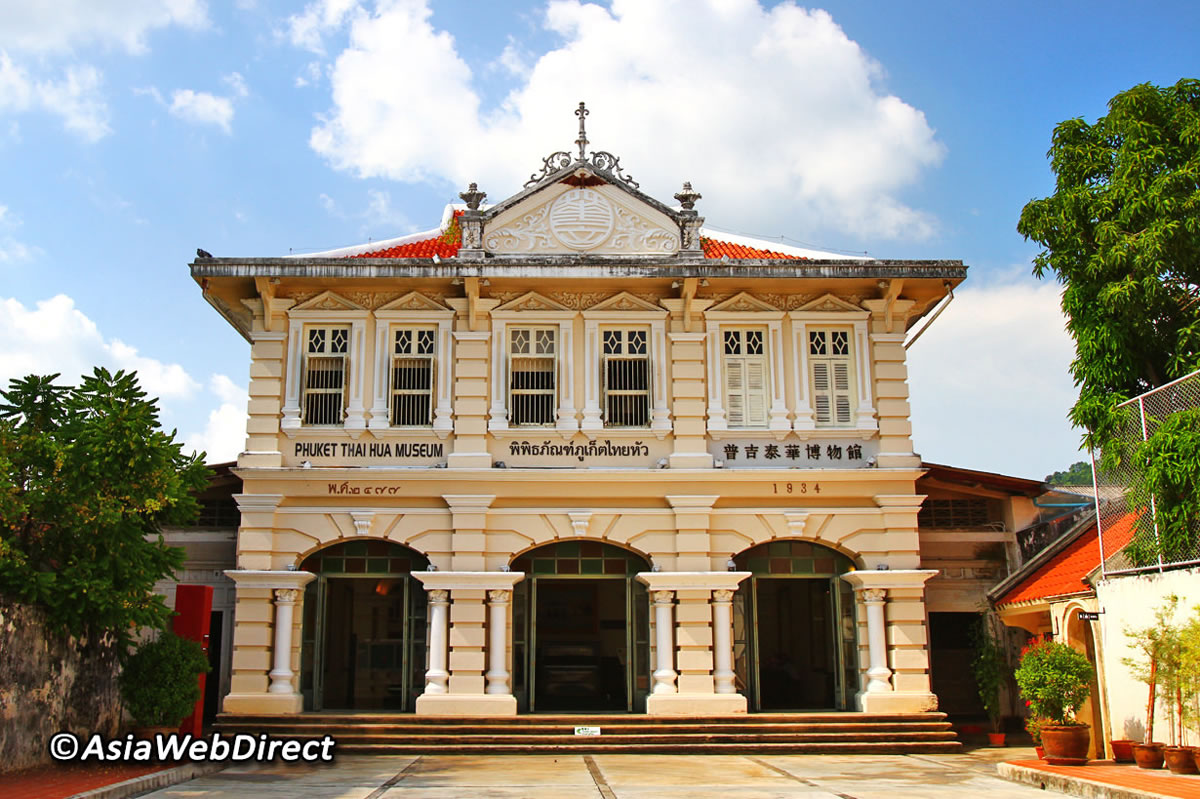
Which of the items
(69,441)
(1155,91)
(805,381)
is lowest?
(69,441)

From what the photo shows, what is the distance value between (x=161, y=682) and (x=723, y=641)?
7423 millimetres

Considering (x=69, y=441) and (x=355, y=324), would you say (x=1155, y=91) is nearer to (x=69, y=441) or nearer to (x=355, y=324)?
(x=355, y=324)

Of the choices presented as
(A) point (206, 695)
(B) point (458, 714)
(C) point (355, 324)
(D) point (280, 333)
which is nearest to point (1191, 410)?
(B) point (458, 714)

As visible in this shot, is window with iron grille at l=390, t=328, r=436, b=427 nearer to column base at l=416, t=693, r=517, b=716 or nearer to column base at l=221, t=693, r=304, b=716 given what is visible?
column base at l=416, t=693, r=517, b=716

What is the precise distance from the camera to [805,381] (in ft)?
53.7

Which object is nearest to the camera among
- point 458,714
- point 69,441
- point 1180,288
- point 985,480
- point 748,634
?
point 69,441

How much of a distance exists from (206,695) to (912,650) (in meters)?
10.7

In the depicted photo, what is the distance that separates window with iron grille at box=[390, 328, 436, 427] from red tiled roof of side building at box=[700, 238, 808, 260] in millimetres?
4661

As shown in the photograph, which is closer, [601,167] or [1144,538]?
[1144,538]

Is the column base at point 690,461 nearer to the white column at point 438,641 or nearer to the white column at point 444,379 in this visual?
the white column at point 444,379

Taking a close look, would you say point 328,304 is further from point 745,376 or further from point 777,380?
point 777,380

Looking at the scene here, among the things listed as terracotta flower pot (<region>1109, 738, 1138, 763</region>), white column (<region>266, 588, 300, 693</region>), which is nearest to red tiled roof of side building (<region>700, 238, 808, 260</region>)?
white column (<region>266, 588, 300, 693</region>)

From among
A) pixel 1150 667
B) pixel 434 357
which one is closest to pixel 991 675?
pixel 1150 667

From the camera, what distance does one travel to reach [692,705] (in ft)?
49.7
